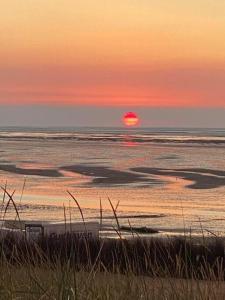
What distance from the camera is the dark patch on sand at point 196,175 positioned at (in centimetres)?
→ 3169

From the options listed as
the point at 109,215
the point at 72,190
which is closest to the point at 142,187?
the point at 72,190

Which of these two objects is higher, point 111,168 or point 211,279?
point 111,168

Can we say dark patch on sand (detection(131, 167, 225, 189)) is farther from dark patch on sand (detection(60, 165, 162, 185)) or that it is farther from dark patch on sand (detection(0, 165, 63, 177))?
dark patch on sand (detection(0, 165, 63, 177))

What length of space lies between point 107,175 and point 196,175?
17.0 ft

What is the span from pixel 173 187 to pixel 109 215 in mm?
9902

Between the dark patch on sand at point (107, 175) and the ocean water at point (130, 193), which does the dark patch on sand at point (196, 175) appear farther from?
the dark patch on sand at point (107, 175)

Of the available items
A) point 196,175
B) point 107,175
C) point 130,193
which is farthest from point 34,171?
point 130,193

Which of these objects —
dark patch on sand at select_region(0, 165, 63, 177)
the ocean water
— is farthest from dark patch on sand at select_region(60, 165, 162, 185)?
dark patch on sand at select_region(0, 165, 63, 177)

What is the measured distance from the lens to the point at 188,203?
80.0ft

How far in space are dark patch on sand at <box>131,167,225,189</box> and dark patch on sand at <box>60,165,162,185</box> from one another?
6.43ft

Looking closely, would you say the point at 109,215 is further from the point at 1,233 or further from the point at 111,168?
the point at 111,168

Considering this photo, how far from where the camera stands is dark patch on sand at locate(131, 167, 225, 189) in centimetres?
3169

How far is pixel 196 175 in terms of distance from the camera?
3753 cm

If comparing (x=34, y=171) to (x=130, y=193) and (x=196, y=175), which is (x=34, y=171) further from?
(x=130, y=193)
